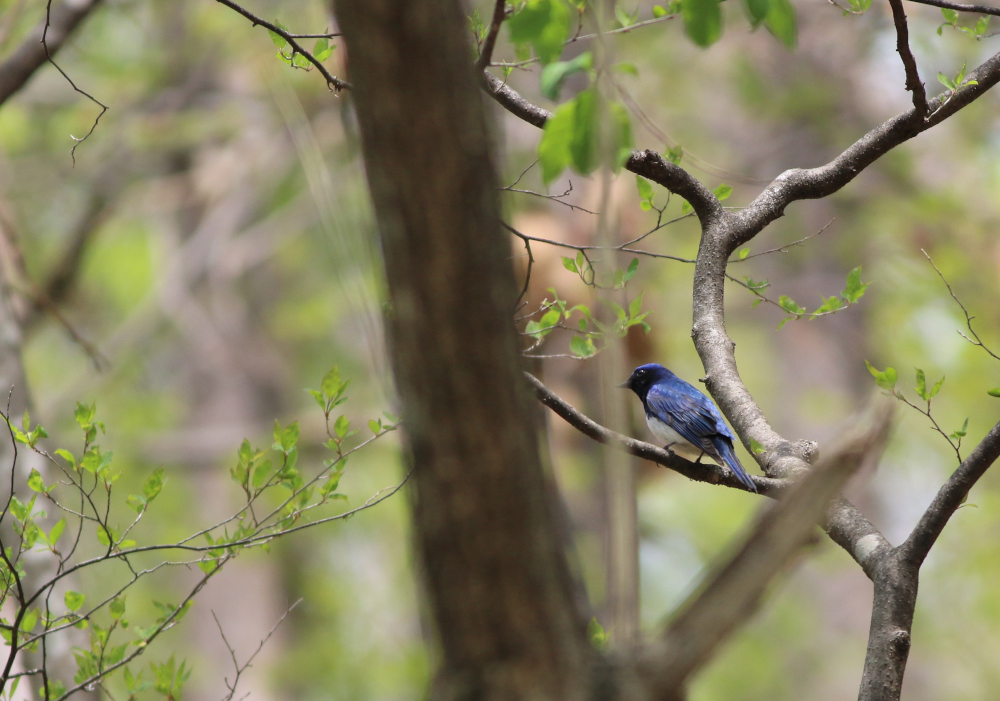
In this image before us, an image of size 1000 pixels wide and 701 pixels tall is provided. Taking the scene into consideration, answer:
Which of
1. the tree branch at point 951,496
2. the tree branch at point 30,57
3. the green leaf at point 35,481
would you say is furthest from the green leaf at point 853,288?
the tree branch at point 30,57

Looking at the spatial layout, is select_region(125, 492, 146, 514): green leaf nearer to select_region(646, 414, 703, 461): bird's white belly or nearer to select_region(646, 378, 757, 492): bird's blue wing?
select_region(646, 378, 757, 492): bird's blue wing

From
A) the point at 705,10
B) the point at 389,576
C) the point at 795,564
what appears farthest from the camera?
the point at 389,576

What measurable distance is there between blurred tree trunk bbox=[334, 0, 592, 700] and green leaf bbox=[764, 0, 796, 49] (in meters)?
0.81

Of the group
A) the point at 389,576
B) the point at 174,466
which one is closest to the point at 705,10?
the point at 174,466

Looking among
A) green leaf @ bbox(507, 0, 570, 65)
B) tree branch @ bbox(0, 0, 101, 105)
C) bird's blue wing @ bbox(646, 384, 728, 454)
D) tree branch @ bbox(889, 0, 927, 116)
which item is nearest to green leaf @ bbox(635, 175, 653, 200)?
tree branch @ bbox(889, 0, 927, 116)

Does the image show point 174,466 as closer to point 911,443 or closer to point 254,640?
point 254,640

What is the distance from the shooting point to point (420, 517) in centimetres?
144

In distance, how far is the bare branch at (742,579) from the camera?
1444 millimetres

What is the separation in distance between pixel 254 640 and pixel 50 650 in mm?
9418

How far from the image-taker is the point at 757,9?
179 cm

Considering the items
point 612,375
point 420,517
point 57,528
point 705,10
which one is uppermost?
point 57,528

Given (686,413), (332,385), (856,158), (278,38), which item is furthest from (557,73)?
(686,413)

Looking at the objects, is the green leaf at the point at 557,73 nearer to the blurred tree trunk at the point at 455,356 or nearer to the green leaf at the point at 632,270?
the blurred tree trunk at the point at 455,356

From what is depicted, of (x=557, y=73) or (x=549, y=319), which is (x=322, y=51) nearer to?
(x=549, y=319)
